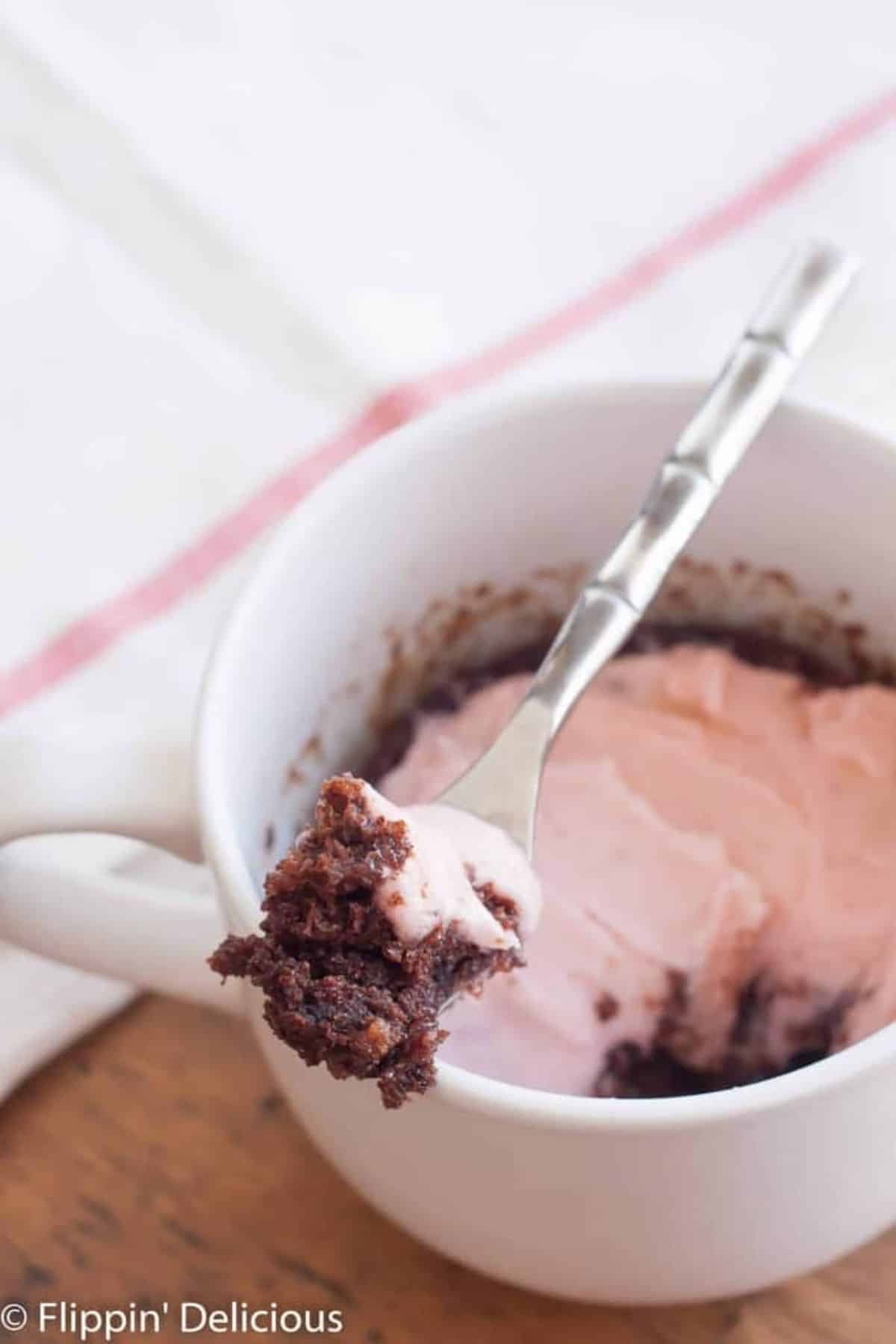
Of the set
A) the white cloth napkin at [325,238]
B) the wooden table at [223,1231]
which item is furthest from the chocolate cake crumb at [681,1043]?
the white cloth napkin at [325,238]

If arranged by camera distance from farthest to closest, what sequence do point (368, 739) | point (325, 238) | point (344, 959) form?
point (325, 238) < point (368, 739) < point (344, 959)

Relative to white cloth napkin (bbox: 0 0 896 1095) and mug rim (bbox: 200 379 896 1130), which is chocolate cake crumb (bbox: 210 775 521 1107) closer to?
mug rim (bbox: 200 379 896 1130)

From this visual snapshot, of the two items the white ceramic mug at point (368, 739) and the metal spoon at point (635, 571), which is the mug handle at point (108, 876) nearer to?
the white ceramic mug at point (368, 739)

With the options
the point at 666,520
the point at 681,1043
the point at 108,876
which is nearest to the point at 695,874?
the point at 681,1043

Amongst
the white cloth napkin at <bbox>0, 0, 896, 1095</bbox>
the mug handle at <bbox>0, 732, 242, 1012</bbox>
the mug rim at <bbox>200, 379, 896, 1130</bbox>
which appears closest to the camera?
the mug rim at <bbox>200, 379, 896, 1130</bbox>

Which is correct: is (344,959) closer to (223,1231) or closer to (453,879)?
(453,879)

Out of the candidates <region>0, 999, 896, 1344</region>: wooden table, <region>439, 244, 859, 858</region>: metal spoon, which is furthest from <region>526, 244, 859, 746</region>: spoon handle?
<region>0, 999, 896, 1344</region>: wooden table

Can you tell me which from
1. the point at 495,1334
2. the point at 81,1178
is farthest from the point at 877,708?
the point at 81,1178
